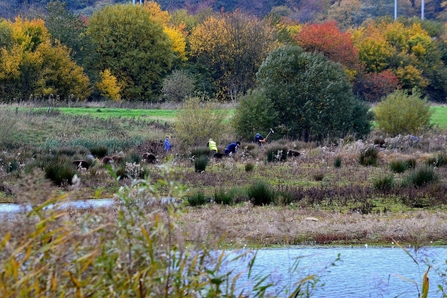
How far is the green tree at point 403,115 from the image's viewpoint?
4006 centimetres

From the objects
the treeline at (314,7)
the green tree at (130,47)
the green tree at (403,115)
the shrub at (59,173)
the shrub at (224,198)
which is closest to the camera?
the shrub at (224,198)

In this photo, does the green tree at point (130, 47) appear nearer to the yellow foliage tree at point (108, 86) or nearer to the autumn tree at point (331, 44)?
the yellow foliage tree at point (108, 86)

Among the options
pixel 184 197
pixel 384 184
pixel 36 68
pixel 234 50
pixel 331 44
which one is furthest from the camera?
pixel 331 44

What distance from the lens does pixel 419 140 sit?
107ft

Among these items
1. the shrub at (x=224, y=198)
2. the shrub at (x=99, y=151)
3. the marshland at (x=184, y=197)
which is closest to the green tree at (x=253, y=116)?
the marshland at (x=184, y=197)

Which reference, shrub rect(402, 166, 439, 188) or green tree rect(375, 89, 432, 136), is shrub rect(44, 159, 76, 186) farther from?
green tree rect(375, 89, 432, 136)

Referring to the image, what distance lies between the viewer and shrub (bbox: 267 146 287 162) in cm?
2627

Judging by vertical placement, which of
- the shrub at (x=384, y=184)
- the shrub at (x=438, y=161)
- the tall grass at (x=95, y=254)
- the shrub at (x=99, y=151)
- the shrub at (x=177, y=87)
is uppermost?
the tall grass at (x=95, y=254)

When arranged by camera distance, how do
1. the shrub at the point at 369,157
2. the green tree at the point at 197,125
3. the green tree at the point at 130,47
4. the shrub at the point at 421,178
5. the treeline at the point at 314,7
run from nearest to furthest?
the shrub at the point at 421,178 → the shrub at the point at 369,157 → the green tree at the point at 197,125 → the green tree at the point at 130,47 → the treeline at the point at 314,7

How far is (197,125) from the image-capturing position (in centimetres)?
3603

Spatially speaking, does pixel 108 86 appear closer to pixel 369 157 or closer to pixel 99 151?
pixel 99 151

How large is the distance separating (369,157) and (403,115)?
15902mm

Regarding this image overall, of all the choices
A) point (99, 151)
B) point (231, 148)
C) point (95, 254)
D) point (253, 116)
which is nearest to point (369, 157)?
point (231, 148)

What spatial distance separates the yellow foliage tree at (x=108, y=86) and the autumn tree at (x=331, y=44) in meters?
19.5
